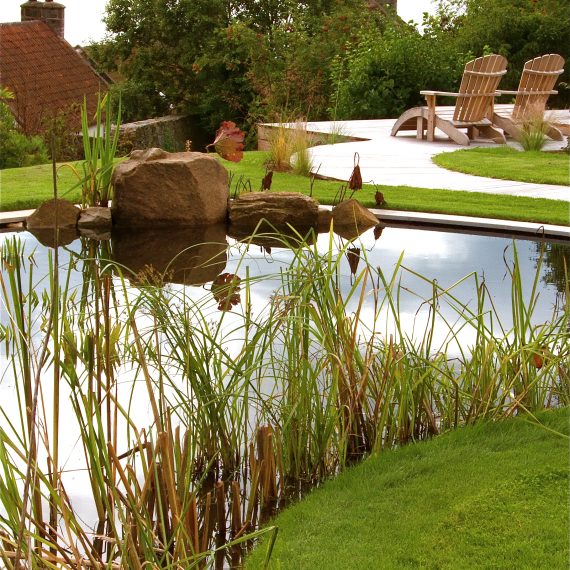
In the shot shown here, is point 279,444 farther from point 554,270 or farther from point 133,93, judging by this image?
point 133,93

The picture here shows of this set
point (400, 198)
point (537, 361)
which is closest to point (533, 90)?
point (400, 198)

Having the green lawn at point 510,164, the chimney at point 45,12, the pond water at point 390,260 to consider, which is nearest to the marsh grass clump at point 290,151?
the green lawn at point 510,164

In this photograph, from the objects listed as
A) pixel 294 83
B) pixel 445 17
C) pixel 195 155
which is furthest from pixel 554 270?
pixel 445 17

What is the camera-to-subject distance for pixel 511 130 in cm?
1382

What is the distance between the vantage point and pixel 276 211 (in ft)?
27.5

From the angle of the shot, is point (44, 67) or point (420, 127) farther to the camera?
point (44, 67)

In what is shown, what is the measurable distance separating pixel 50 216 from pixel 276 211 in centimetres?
189

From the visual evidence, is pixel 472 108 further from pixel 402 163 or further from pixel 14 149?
pixel 14 149

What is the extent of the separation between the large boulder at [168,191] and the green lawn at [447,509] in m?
5.09

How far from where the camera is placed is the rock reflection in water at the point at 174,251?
271 inches

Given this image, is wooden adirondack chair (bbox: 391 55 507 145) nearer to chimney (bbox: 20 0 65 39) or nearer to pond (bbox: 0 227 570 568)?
pond (bbox: 0 227 570 568)

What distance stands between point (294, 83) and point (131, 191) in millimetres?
11352

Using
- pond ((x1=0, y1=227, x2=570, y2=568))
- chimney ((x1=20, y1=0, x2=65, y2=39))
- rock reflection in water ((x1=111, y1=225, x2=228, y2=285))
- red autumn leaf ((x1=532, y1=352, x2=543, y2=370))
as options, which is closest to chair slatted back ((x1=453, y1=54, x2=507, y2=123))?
rock reflection in water ((x1=111, y1=225, x2=228, y2=285))

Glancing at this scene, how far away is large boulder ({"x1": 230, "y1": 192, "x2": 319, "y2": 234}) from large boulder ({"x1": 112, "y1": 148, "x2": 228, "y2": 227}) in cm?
23
